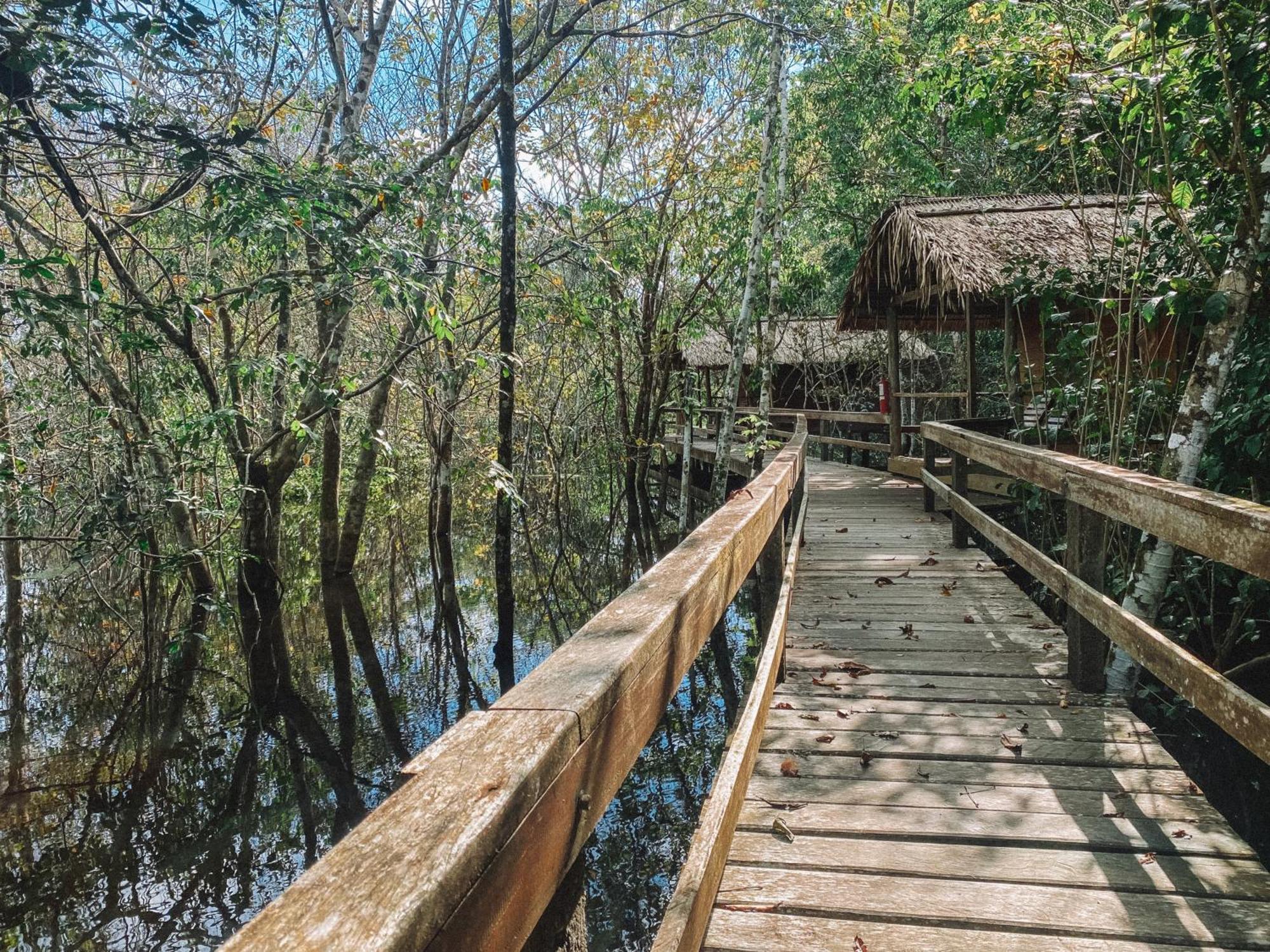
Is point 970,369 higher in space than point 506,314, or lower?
lower

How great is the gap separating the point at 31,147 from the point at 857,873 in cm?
665

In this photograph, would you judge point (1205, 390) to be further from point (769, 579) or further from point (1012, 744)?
point (769, 579)

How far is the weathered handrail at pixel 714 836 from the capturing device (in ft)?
4.73

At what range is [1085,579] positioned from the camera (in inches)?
135

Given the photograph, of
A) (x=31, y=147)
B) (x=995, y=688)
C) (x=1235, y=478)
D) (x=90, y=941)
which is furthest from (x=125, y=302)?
(x=1235, y=478)

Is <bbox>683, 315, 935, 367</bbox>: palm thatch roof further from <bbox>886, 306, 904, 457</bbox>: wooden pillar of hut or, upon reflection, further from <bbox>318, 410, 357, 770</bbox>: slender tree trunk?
<bbox>318, 410, 357, 770</bbox>: slender tree trunk

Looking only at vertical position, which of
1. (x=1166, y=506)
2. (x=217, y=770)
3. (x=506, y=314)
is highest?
(x=506, y=314)

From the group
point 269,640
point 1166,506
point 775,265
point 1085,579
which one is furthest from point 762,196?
point 1166,506

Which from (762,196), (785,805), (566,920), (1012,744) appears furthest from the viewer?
(762,196)

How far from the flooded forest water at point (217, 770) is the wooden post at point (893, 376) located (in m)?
3.06

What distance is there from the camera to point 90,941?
443cm

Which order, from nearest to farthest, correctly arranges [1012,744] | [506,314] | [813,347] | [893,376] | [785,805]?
[785,805], [1012,744], [506,314], [893,376], [813,347]

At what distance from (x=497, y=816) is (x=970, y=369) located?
10.9 meters

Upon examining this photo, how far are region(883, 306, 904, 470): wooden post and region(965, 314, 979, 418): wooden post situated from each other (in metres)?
0.98
